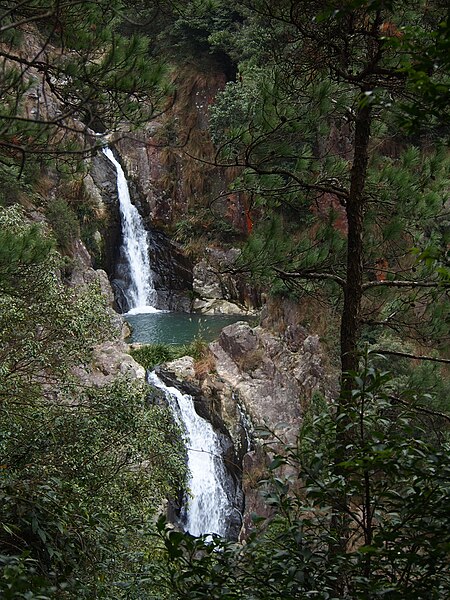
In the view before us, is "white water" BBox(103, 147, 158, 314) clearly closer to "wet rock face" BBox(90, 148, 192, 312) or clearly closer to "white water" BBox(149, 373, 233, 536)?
"wet rock face" BBox(90, 148, 192, 312)

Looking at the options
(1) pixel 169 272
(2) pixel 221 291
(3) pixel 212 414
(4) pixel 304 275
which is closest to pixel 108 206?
(1) pixel 169 272

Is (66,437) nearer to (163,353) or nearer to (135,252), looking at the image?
(163,353)

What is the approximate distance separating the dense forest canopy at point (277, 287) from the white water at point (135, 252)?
1248 centimetres

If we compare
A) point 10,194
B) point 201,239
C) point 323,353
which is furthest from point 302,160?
point 201,239

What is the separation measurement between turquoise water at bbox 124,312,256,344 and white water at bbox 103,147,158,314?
31.9 inches

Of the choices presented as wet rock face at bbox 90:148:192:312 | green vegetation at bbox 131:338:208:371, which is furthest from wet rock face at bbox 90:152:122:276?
green vegetation at bbox 131:338:208:371

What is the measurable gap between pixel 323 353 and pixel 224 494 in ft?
10.2

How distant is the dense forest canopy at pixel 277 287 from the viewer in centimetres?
185

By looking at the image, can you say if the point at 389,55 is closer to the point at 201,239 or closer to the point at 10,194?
the point at 10,194

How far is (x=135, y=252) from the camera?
19.6 meters

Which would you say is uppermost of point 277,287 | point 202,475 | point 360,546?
point 277,287

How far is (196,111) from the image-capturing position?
20.4m

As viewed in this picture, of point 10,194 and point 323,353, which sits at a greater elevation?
point 10,194

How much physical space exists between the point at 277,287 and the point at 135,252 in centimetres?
1549
